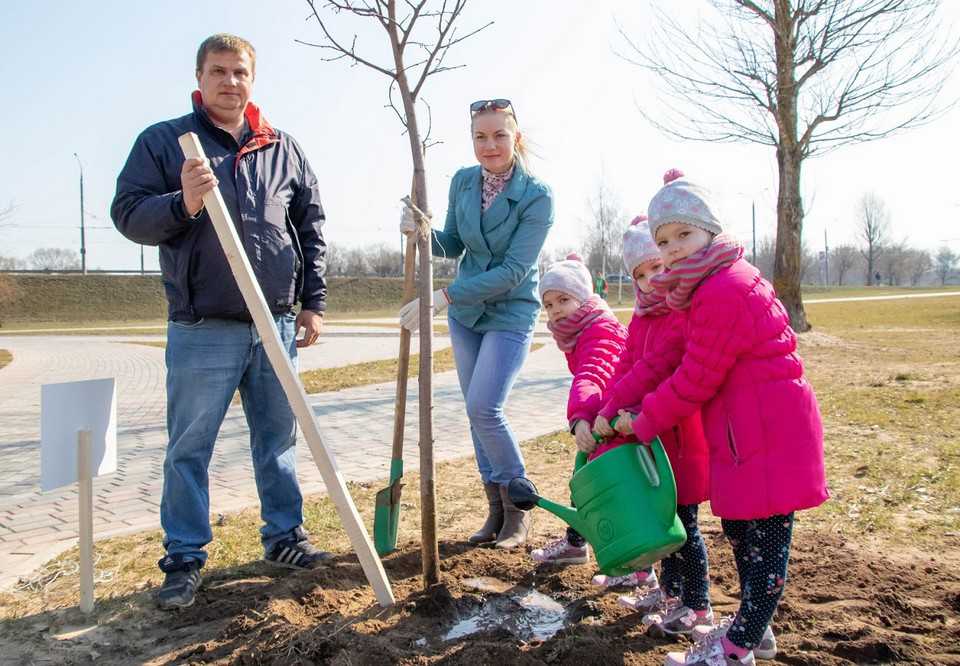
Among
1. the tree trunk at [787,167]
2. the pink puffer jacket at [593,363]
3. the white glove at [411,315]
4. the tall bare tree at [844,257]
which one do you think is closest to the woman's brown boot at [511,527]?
the pink puffer jacket at [593,363]

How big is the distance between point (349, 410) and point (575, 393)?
597 cm

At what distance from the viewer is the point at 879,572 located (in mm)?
3037

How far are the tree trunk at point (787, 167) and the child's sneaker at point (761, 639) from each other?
13.4 meters

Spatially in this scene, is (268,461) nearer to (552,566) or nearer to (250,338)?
(250,338)

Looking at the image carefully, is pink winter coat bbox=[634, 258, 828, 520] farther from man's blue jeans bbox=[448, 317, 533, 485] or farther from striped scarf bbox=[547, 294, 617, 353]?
man's blue jeans bbox=[448, 317, 533, 485]

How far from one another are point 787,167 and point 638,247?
44.9 ft

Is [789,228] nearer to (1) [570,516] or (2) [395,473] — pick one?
(2) [395,473]

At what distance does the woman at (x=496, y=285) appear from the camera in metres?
3.33

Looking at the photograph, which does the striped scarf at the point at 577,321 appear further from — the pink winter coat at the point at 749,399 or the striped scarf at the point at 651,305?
the pink winter coat at the point at 749,399

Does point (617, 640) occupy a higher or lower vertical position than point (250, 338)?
lower

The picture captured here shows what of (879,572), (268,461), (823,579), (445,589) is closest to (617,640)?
(445,589)

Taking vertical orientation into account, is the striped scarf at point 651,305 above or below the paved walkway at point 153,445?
above

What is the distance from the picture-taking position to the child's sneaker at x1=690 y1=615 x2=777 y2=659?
7.72ft

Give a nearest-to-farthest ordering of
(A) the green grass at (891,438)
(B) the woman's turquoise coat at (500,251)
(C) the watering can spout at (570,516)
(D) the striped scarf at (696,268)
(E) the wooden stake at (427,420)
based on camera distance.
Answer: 1. (D) the striped scarf at (696,268)
2. (C) the watering can spout at (570,516)
3. (E) the wooden stake at (427,420)
4. (B) the woman's turquoise coat at (500,251)
5. (A) the green grass at (891,438)
